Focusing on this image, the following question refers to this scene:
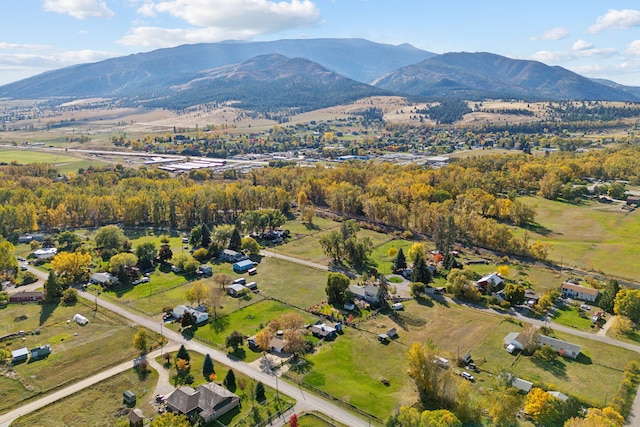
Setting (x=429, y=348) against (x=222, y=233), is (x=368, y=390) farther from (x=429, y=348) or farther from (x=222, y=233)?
(x=222, y=233)

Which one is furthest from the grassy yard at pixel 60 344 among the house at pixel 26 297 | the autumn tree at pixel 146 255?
the autumn tree at pixel 146 255

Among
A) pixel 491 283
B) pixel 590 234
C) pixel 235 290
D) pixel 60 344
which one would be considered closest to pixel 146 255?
pixel 235 290

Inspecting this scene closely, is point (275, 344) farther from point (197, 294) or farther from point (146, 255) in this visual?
point (146, 255)

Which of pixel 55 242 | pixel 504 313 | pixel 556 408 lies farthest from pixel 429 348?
pixel 55 242

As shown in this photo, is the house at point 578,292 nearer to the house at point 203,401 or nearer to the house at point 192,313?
the house at point 203,401

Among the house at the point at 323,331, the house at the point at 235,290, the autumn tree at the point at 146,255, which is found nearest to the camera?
the house at the point at 323,331

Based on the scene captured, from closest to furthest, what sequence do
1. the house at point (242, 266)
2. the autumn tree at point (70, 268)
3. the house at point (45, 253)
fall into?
the autumn tree at point (70, 268)
the house at point (242, 266)
the house at point (45, 253)
